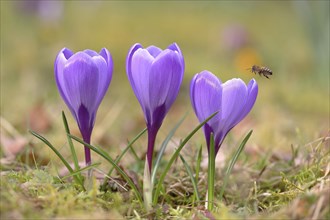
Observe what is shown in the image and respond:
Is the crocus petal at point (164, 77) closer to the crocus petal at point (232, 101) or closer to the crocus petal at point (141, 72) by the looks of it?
the crocus petal at point (141, 72)

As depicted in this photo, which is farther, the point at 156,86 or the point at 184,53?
the point at 184,53

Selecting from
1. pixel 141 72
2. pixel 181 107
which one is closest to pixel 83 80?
pixel 141 72

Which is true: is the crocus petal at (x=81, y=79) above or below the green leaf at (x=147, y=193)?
above

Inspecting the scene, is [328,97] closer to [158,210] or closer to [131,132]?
[131,132]

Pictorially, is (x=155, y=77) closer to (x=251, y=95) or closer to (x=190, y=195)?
(x=251, y=95)

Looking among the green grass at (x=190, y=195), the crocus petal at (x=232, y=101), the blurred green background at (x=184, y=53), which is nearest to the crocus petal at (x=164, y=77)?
the crocus petal at (x=232, y=101)
